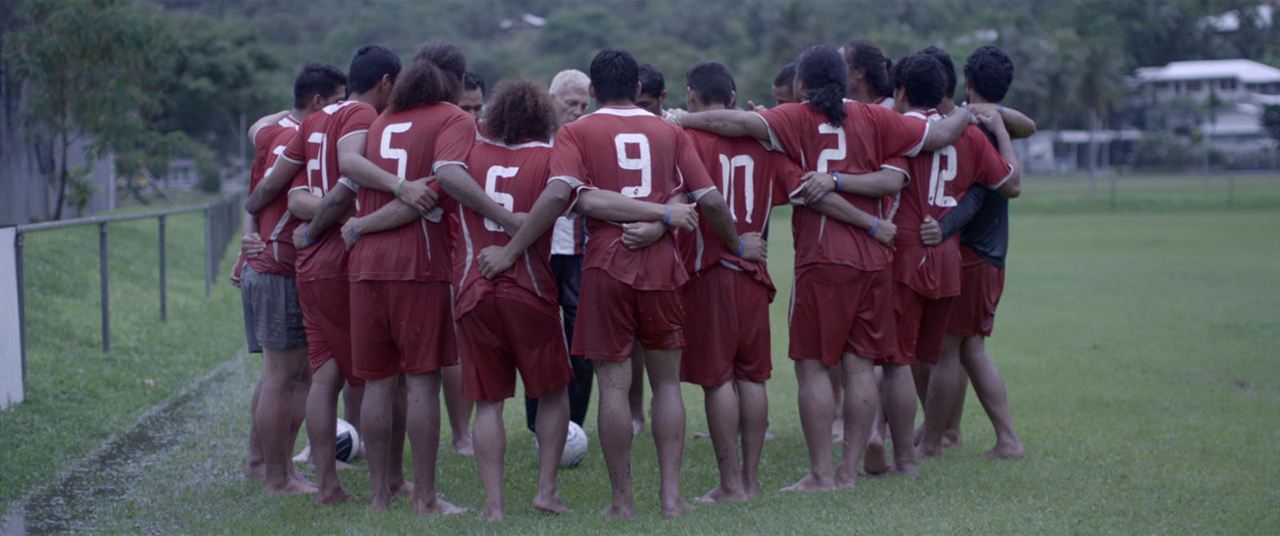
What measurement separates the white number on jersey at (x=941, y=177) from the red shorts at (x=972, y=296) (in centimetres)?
50

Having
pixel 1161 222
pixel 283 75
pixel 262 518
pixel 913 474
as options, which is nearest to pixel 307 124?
pixel 262 518

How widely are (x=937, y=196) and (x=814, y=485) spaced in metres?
1.70

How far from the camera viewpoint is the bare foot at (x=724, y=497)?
6457 millimetres

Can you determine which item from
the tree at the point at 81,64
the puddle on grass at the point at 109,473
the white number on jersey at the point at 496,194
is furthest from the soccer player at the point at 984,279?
the tree at the point at 81,64

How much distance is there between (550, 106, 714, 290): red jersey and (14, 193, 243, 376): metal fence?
4626mm

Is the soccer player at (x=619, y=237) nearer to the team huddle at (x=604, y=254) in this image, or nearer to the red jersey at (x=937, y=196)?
the team huddle at (x=604, y=254)

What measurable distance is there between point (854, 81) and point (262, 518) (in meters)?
3.76

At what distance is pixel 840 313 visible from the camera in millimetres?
6641

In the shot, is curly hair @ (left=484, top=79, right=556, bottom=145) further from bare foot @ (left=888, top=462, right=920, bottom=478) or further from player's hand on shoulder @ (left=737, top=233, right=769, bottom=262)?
bare foot @ (left=888, top=462, right=920, bottom=478)

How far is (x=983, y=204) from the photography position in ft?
24.7

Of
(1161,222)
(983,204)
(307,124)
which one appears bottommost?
(1161,222)

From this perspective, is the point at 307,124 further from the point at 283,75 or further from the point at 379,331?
the point at 283,75

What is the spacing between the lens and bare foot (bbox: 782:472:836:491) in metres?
6.64

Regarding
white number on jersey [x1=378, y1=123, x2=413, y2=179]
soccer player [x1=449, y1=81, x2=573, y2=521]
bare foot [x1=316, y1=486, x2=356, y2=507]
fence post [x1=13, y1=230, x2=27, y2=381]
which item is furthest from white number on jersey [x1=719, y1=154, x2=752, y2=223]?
fence post [x1=13, y1=230, x2=27, y2=381]
